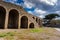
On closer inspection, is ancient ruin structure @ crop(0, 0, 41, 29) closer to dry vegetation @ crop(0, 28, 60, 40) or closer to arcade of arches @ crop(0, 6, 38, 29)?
arcade of arches @ crop(0, 6, 38, 29)

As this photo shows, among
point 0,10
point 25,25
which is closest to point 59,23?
point 25,25

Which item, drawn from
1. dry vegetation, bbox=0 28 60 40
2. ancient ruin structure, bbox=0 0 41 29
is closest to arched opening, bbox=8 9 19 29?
ancient ruin structure, bbox=0 0 41 29

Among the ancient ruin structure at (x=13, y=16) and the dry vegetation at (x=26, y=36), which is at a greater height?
the ancient ruin structure at (x=13, y=16)

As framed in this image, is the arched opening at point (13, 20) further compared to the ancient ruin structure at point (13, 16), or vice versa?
the arched opening at point (13, 20)

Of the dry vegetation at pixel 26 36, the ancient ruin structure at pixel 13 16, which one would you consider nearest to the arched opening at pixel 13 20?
the ancient ruin structure at pixel 13 16

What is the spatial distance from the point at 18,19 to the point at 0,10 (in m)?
4.61

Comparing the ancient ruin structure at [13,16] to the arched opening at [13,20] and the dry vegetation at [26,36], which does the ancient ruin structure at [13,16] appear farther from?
the dry vegetation at [26,36]

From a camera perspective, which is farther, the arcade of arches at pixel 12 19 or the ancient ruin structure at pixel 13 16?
the arcade of arches at pixel 12 19

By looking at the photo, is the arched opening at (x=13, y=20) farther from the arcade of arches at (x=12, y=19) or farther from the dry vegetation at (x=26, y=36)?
the dry vegetation at (x=26, y=36)

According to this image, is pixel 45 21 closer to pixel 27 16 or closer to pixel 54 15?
pixel 54 15

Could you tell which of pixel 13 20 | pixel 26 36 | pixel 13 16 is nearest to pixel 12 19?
pixel 13 20

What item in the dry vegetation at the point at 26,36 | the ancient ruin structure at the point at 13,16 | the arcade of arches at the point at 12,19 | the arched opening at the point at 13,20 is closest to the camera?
the dry vegetation at the point at 26,36

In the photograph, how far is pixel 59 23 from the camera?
166ft

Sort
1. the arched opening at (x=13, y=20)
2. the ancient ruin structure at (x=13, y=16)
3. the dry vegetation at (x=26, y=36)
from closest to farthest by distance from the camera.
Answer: the dry vegetation at (x=26, y=36) → the ancient ruin structure at (x=13, y=16) → the arched opening at (x=13, y=20)
